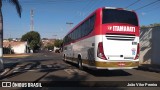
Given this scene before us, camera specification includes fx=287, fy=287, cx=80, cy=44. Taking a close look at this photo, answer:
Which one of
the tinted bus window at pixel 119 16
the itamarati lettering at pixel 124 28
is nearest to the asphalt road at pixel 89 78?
the itamarati lettering at pixel 124 28

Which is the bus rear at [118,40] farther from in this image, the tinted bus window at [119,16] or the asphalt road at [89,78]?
the asphalt road at [89,78]

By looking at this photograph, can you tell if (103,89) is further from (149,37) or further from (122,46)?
(149,37)

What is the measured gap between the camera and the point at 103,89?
36.6 feet

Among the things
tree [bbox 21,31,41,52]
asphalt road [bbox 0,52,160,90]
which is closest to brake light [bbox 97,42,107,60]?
asphalt road [bbox 0,52,160,90]

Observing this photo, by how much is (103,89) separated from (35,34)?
11196cm

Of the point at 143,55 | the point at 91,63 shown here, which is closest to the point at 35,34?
the point at 143,55

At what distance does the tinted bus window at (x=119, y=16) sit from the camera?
599 inches

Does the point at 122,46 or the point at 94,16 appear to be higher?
the point at 94,16

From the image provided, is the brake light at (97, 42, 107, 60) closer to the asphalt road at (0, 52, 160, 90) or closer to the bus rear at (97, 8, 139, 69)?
the bus rear at (97, 8, 139, 69)

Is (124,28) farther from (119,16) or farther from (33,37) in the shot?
(33,37)

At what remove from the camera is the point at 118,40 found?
1520 cm

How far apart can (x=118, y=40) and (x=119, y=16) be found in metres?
1.31

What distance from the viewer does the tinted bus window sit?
1523 centimetres

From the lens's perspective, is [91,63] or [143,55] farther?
[143,55]
